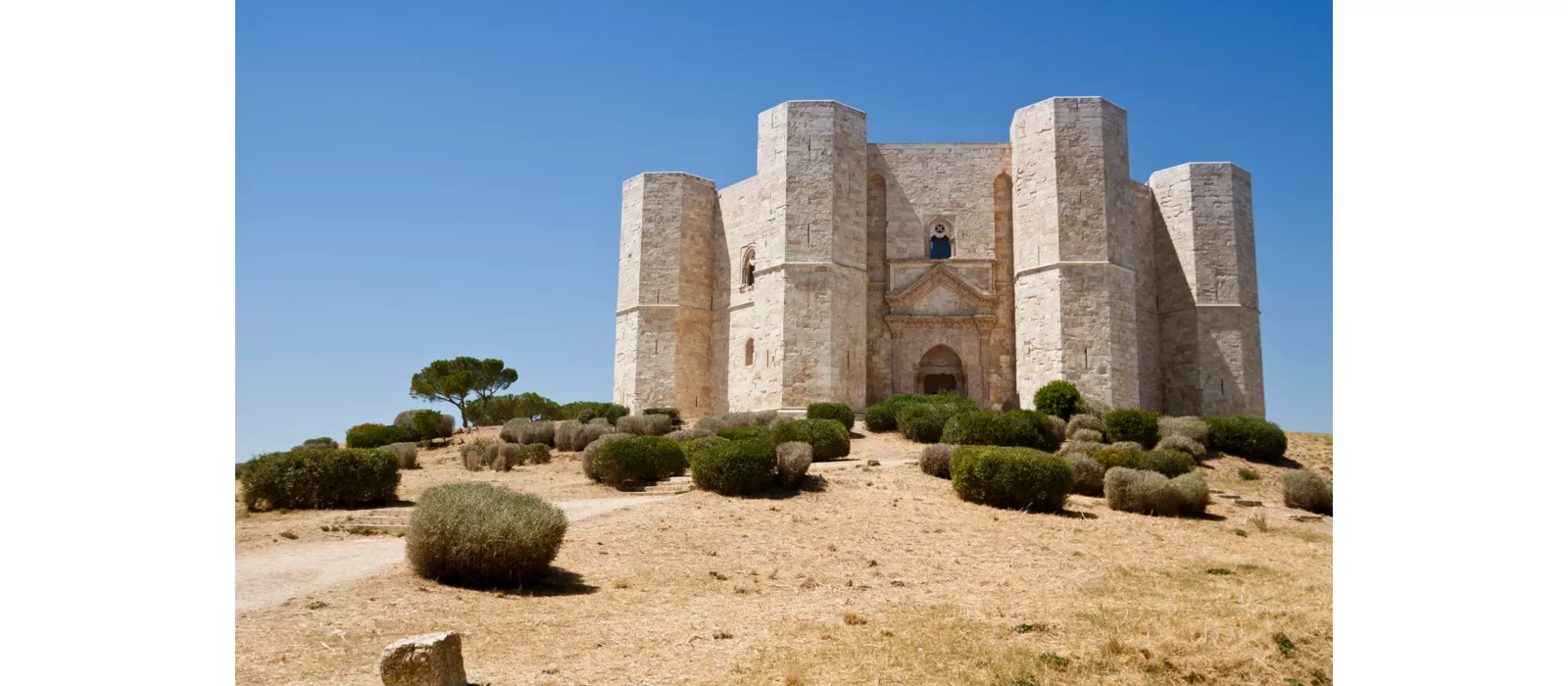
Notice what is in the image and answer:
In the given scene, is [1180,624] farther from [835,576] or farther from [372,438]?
[372,438]

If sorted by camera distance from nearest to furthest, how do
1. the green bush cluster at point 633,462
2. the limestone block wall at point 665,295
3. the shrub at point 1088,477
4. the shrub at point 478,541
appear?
the shrub at point 478,541 < the green bush cluster at point 633,462 < the shrub at point 1088,477 < the limestone block wall at point 665,295

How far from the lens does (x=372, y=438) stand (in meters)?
23.0

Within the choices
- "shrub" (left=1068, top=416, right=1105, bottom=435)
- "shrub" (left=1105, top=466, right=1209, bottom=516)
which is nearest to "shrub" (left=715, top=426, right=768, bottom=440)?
"shrub" (left=1105, top=466, right=1209, bottom=516)

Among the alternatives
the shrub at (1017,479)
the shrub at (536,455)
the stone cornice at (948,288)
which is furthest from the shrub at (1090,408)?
the shrub at (536,455)

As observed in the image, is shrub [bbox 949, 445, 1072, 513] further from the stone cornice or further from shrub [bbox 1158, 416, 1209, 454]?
the stone cornice

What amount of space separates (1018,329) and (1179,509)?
1500cm

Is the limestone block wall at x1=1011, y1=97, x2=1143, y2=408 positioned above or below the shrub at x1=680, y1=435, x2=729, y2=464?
above

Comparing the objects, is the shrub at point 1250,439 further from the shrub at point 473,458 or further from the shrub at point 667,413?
the shrub at point 473,458

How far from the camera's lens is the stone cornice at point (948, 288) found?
94.7 ft

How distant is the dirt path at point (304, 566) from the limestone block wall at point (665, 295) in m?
20.8

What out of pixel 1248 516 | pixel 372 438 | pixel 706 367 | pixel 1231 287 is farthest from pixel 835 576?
pixel 1231 287

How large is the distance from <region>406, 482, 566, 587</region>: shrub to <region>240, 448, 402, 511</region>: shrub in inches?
205

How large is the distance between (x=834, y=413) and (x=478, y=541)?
54.1 ft

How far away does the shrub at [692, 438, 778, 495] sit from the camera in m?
13.2
